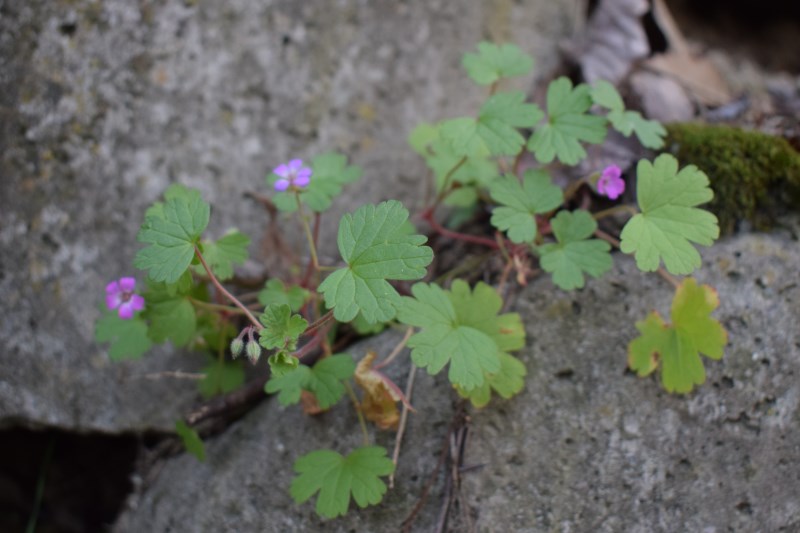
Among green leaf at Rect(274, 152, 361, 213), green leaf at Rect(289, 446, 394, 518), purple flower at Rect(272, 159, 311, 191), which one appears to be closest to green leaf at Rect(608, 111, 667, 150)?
green leaf at Rect(274, 152, 361, 213)

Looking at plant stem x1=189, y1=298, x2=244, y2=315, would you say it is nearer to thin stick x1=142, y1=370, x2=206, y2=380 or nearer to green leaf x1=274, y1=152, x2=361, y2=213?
thin stick x1=142, y1=370, x2=206, y2=380

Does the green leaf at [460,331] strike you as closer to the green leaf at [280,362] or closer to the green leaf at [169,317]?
the green leaf at [280,362]

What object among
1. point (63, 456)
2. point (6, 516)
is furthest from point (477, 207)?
point (6, 516)

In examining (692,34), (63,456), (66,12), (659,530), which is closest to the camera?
(659,530)

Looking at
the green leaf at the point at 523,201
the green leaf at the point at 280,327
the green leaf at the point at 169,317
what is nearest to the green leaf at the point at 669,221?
the green leaf at the point at 523,201

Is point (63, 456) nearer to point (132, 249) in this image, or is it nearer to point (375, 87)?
point (132, 249)

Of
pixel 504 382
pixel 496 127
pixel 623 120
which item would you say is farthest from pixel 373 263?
pixel 623 120
